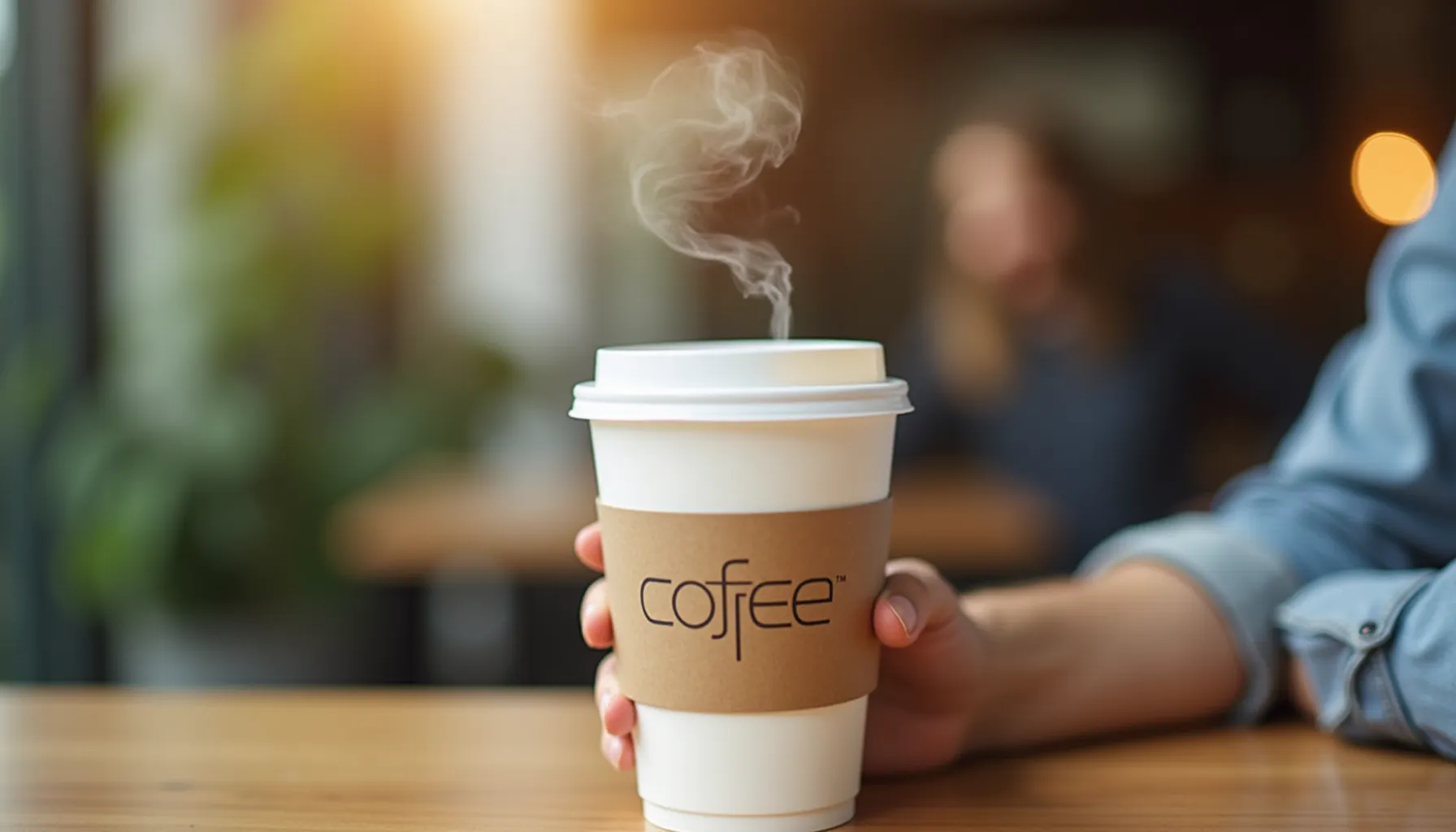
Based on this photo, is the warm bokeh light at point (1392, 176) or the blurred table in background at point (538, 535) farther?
the warm bokeh light at point (1392, 176)

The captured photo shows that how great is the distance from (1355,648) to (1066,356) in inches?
78.8

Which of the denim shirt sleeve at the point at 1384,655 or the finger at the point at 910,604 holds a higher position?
the finger at the point at 910,604

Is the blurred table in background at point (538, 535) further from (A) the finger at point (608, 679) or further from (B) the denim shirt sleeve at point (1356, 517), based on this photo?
(A) the finger at point (608, 679)

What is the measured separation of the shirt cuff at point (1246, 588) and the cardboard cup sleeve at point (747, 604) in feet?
1.03

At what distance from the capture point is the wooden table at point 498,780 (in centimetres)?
Result: 67

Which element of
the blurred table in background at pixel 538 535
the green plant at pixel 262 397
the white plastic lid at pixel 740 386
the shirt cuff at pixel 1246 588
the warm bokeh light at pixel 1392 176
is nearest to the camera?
the white plastic lid at pixel 740 386

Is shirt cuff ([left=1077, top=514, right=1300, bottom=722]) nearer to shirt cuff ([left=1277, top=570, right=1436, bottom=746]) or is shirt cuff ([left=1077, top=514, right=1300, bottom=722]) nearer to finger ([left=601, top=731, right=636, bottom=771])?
shirt cuff ([left=1277, top=570, right=1436, bottom=746])

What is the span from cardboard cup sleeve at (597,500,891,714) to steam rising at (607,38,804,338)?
0.15m

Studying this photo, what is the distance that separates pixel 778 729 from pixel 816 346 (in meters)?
0.19

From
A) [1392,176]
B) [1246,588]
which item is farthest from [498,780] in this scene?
[1392,176]

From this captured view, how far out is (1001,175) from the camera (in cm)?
278

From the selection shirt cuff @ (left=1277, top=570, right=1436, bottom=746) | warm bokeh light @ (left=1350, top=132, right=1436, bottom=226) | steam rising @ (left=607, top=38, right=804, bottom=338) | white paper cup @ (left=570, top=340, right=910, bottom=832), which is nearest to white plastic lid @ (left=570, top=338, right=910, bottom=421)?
white paper cup @ (left=570, top=340, right=910, bottom=832)

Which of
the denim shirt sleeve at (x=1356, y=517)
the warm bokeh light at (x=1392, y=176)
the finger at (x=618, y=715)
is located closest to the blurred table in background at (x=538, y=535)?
the warm bokeh light at (x=1392, y=176)

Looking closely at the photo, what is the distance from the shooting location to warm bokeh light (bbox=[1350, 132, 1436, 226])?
3.02m
